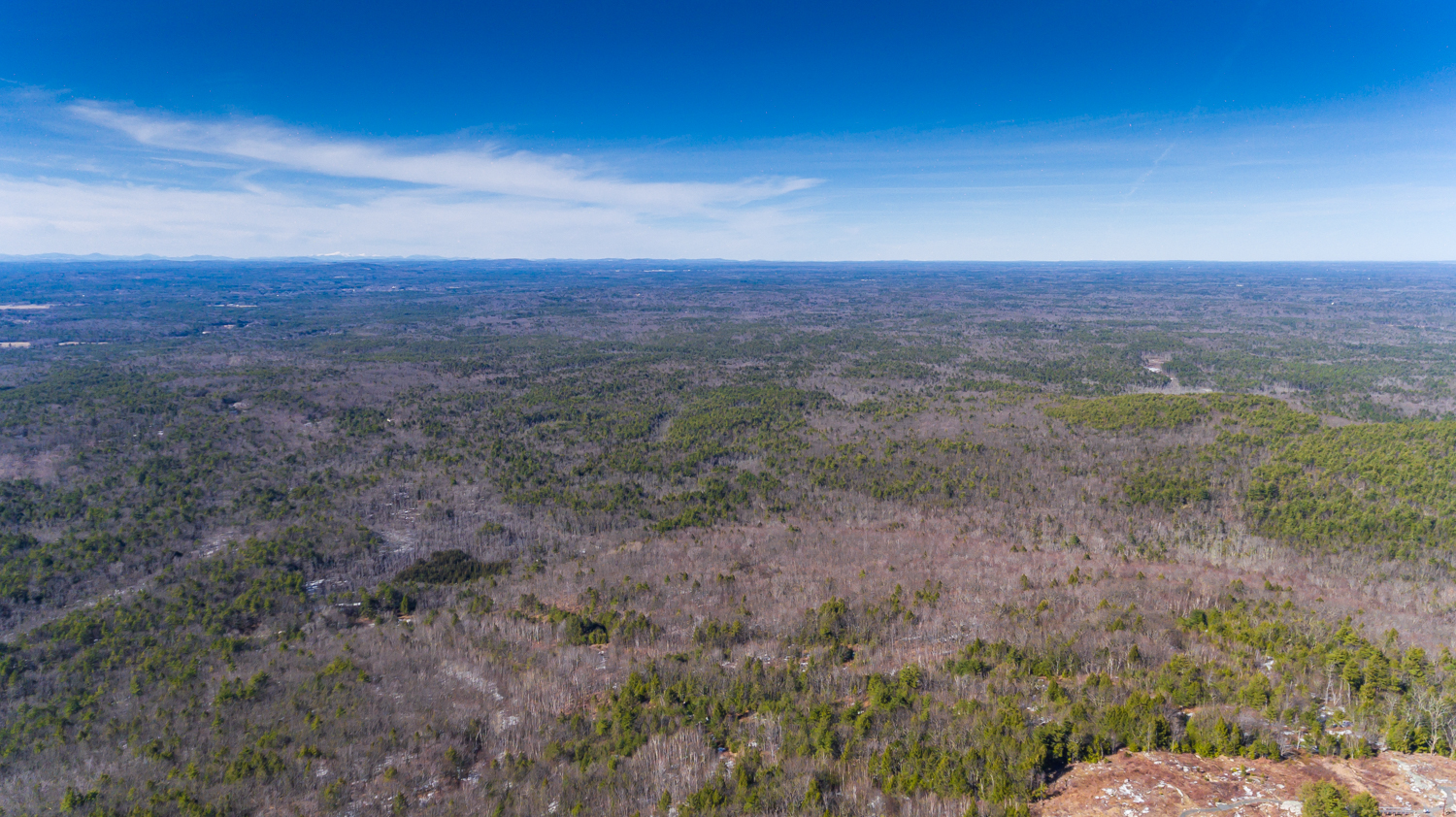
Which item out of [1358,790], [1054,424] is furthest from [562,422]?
[1358,790]

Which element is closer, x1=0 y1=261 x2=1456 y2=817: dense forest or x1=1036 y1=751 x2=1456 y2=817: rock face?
x1=1036 y1=751 x2=1456 y2=817: rock face

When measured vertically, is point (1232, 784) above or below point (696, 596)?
above

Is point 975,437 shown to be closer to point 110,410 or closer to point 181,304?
point 110,410

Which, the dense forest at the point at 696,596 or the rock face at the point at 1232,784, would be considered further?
Result: the dense forest at the point at 696,596

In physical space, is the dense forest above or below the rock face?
below

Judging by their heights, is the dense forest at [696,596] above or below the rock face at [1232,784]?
below
